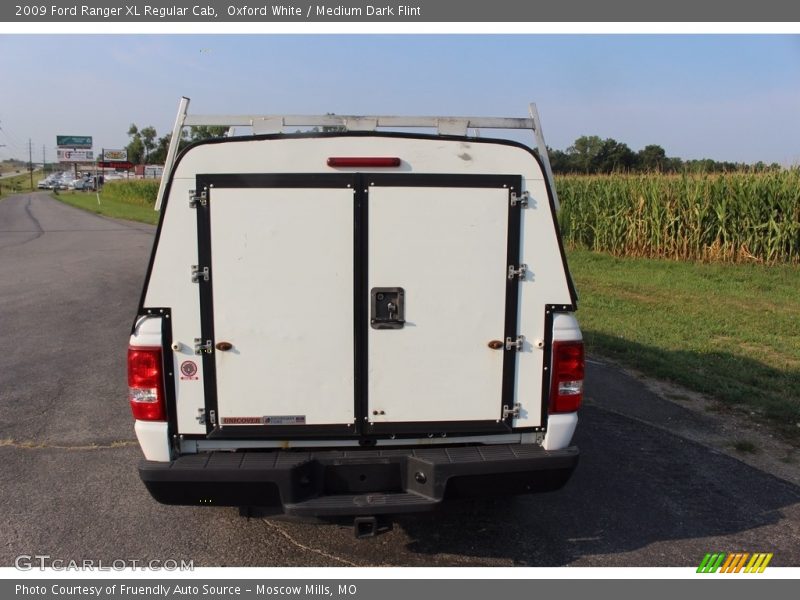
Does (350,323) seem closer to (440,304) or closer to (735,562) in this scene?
(440,304)

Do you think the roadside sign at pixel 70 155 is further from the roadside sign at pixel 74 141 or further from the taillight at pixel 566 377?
the taillight at pixel 566 377

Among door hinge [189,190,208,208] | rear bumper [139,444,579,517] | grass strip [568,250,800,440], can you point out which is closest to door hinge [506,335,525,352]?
rear bumper [139,444,579,517]

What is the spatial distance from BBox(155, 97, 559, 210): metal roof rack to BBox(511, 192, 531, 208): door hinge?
15 cm

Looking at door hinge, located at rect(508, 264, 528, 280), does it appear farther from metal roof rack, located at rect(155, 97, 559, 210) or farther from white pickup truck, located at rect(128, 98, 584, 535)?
metal roof rack, located at rect(155, 97, 559, 210)

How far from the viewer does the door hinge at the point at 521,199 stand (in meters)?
3.43

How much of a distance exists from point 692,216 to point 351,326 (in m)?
14.9

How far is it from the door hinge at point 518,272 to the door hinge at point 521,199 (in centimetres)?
31

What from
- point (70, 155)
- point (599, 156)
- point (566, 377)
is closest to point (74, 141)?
point (70, 155)

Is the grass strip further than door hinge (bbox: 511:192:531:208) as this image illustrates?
Yes

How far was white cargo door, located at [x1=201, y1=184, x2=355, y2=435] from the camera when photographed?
10.9ft

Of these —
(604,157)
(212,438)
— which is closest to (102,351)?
(212,438)

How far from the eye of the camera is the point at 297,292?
3.38 m

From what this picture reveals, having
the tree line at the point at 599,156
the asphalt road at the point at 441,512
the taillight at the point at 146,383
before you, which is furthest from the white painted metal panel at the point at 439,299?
the tree line at the point at 599,156
